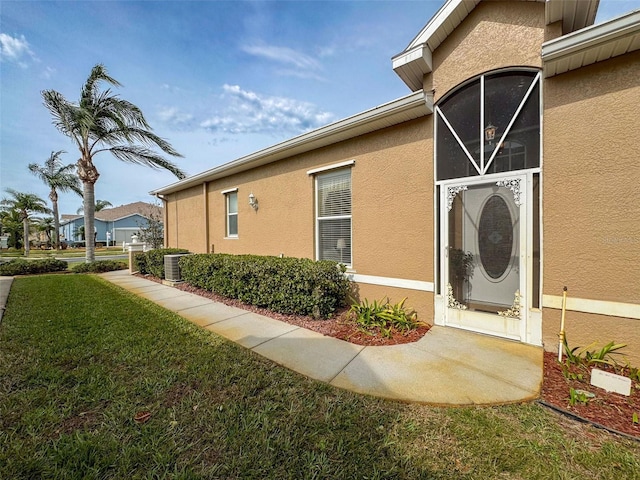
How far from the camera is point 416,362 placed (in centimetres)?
338

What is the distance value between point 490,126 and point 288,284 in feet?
14.3

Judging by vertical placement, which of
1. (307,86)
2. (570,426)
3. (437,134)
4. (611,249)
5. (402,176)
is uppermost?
(307,86)

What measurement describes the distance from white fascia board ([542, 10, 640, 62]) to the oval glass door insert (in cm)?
187

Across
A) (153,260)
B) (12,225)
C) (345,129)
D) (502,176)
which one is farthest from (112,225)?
(502,176)

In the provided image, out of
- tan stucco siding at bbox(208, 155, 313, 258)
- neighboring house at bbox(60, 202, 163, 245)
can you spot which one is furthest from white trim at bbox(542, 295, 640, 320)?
neighboring house at bbox(60, 202, 163, 245)

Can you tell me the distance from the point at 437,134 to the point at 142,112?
38.7 ft

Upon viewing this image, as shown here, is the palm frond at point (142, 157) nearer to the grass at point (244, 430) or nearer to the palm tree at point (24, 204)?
the grass at point (244, 430)

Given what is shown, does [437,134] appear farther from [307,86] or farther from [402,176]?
[307,86]

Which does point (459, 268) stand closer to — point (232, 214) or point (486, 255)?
point (486, 255)

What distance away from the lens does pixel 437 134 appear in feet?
14.7

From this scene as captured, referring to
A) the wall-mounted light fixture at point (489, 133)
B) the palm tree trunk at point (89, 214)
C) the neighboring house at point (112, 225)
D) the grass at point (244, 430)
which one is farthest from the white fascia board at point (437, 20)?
the neighboring house at point (112, 225)

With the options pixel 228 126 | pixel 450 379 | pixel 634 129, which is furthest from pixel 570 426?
pixel 228 126

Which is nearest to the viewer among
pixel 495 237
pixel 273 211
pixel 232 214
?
pixel 495 237

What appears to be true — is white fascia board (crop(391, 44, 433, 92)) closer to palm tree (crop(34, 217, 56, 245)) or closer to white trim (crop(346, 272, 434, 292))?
white trim (crop(346, 272, 434, 292))
